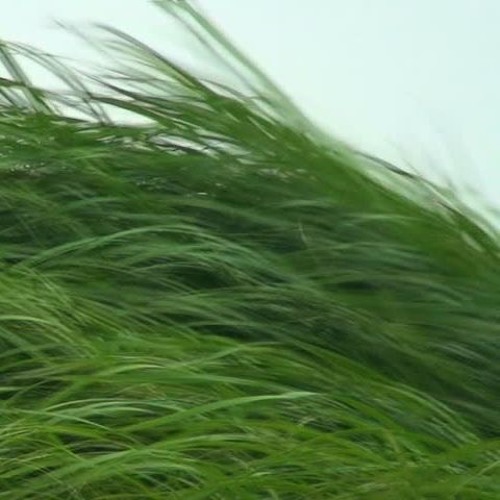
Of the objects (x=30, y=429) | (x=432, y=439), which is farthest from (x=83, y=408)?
(x=432, y=439)

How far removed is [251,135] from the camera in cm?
68

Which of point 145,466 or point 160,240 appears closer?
point 145,466

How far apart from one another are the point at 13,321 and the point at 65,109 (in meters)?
0.17

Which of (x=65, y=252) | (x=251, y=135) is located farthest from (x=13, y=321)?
(x=251, y=135)

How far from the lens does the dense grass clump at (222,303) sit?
1.80ft

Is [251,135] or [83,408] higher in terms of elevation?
[251,135]

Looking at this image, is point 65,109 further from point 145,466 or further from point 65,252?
point 145,466

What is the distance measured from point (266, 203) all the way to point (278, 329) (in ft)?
0.25

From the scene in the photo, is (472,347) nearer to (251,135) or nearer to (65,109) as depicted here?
(251,135)

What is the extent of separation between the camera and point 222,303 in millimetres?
635

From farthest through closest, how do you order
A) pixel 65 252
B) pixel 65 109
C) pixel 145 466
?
pixel 65 109, pixel 65 252, pixel 145 466

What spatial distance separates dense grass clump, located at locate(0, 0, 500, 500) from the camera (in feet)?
1.80

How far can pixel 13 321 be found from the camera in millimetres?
605

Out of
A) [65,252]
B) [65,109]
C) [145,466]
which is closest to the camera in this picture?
[145,466]
